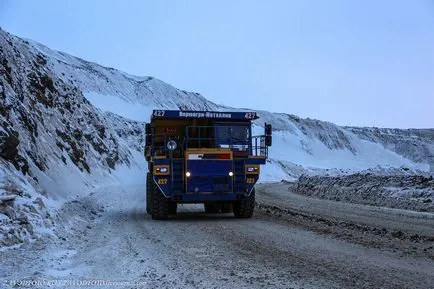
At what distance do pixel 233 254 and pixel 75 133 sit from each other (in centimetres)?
3025

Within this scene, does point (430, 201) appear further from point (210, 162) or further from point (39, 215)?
point (39, 215)

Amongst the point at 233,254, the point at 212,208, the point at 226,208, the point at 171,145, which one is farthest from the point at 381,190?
the point at 233,254

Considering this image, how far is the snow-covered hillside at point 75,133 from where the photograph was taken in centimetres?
1447

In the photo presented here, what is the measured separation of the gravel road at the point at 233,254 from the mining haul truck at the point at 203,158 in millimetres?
1196

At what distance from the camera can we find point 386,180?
23.2m

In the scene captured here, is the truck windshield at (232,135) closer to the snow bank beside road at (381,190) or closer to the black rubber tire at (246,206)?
the black rubber tire at (246,206)

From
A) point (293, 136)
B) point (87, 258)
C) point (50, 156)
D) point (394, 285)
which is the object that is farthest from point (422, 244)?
point (293, 136)

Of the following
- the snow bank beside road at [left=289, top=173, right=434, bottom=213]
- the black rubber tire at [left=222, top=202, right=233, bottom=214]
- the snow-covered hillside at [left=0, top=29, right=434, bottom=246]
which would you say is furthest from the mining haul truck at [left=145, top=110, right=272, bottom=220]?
the snow bank beside road at [left=289, top=173, right=434, bottom=213]

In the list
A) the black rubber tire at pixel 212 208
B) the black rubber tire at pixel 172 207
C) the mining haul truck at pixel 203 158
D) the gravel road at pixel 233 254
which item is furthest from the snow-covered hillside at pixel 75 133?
the black rubber tire at pixel 212 208

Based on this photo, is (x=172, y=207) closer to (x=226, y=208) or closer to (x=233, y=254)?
(x=226, y=208)

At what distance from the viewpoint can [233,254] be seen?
8.20 m

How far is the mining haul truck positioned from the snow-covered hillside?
3201mm

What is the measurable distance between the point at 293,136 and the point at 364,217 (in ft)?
412

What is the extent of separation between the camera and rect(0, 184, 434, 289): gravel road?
633 cm
